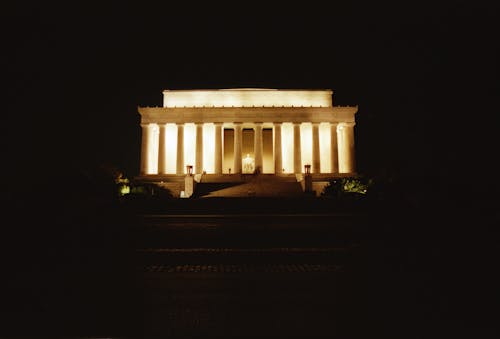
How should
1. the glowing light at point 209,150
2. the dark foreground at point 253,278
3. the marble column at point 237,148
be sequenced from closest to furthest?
the dark foreground at point 253,278 < the marble column at point 237,148 < the glowing light at point 209,150

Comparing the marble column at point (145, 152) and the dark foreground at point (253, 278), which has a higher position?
the marble column at point (145, 152)

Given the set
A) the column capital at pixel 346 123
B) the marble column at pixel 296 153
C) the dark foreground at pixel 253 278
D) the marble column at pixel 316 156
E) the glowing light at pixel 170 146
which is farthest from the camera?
the glowing light at pixel 170 146

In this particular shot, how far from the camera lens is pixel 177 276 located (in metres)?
8.54

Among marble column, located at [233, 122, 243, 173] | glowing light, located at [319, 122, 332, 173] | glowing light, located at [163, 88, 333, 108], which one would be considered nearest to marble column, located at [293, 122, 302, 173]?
glowing light, located at [319, 122, 332, 173]

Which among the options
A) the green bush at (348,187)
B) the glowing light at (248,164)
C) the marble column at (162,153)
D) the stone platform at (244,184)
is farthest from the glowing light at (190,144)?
the green bush at (348,187)

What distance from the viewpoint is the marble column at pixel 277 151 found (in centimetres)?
4048

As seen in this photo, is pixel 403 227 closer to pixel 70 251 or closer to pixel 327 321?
pixel 327 321

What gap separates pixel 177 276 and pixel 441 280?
574cm

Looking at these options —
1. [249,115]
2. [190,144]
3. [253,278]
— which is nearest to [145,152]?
[190,144]

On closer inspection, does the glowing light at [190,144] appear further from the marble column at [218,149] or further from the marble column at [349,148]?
the marble column at [349,148]

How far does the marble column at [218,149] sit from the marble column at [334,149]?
1232 cm

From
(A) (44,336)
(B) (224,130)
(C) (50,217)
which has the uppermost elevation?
(B) (224,130)

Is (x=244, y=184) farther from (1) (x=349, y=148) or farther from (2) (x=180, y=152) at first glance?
(1) (x=349, y=148)

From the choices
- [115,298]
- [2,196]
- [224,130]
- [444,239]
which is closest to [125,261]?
[115,298]
